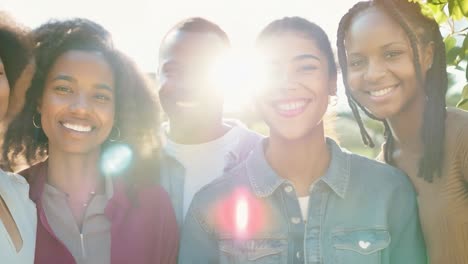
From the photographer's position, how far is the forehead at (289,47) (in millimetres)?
3264

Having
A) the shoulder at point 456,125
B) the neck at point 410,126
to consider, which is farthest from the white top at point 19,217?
the shoulder at point 456,125

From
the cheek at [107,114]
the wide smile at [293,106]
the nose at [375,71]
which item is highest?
the nose at [375,71]

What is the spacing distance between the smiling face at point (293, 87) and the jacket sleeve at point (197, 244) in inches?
24.8

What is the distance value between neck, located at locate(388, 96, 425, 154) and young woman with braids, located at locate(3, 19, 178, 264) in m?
1.36

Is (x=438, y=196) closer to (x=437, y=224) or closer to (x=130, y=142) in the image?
(x=437, y=224)

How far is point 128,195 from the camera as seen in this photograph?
3.56 meters

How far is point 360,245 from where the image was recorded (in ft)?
10.2

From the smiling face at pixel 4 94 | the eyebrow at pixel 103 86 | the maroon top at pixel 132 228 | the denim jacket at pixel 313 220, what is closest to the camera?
the smiling face at pixel 4 94

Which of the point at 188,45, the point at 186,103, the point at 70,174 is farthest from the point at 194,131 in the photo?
the point at 70,174

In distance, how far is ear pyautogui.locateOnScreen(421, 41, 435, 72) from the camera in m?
3.28

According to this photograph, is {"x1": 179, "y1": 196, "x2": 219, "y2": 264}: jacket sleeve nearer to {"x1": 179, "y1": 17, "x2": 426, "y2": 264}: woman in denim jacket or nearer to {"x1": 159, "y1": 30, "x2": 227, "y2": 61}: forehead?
{"x1": 179, "y1": 17, "x2": 426, "y2": 264}: woman in denim jacket

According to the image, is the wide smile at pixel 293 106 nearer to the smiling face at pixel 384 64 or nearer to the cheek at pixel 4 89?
the smiling face at pixel 384 64

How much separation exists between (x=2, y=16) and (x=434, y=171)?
7.88 ft

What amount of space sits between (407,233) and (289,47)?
1.13 metres
